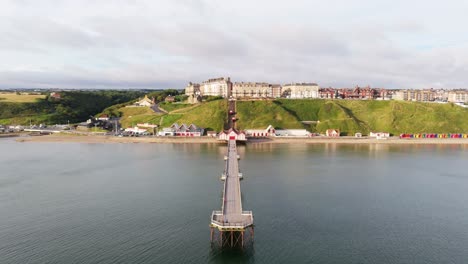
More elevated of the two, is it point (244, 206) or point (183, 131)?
point (183, 131)

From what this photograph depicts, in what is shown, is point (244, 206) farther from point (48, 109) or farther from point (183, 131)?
point (48, 109)

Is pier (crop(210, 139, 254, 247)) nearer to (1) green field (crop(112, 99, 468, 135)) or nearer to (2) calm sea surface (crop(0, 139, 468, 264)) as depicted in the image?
(2) calm sea surface (crop(0, 139, 468, 264))

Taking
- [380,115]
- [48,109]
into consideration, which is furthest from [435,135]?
[48,109]

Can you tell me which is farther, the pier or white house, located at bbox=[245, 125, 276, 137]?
white house, located at bbox=[245, 125, 276, 137]

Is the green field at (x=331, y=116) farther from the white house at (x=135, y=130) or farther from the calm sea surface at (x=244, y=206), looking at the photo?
the calm sea surface at (x=244, y=206)

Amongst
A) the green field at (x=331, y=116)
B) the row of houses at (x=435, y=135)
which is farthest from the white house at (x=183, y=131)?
the row of houses at (x=435, y=135)

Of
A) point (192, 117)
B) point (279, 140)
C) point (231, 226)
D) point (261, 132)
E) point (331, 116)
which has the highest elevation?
point (331, 116)

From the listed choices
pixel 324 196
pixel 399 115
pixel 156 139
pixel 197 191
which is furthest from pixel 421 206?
pixel 399 115

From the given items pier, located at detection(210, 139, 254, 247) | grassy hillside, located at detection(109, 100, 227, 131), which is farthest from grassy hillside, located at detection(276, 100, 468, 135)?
pier, located at detection(210, 139, 254, 247)
